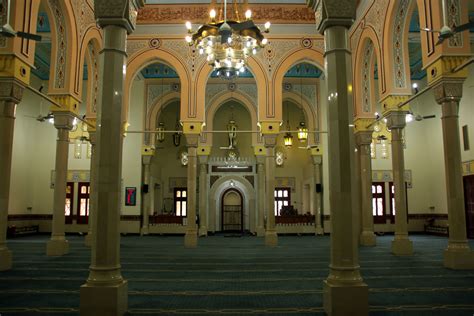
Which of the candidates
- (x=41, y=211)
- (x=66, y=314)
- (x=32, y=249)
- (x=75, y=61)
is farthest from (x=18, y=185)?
(x=66, y=314)

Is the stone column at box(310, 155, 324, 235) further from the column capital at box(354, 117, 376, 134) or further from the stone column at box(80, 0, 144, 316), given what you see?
the stone column at box(80, 0, 144, 316)

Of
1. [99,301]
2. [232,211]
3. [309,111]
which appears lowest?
[99,301]

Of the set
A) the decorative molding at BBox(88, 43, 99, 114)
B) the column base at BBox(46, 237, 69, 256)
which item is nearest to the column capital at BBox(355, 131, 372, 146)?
the decorative molding at BBox(88, 43, 99, 114)

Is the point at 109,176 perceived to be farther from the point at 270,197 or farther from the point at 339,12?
the point at 270,197

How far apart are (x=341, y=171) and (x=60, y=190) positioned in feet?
21.6

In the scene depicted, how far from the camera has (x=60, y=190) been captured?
8484 millimetres

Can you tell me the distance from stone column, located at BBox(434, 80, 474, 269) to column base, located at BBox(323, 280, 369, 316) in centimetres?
350

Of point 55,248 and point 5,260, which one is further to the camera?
point 55,248

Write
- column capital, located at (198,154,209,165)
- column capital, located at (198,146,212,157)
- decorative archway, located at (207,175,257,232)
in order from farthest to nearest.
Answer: decorative archway, located at (207,175,257,232), column capital, located at (198,154,209,165), column capital, located at (198,146,212,157)

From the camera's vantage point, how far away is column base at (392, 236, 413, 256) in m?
8.28

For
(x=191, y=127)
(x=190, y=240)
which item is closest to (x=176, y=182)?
(x=191, y=127)

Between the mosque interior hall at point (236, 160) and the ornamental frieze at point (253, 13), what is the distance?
41 mm

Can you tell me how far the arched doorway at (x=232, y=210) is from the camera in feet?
58.1

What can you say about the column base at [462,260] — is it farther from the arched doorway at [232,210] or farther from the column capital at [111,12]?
the arched doorway at [232,210]
